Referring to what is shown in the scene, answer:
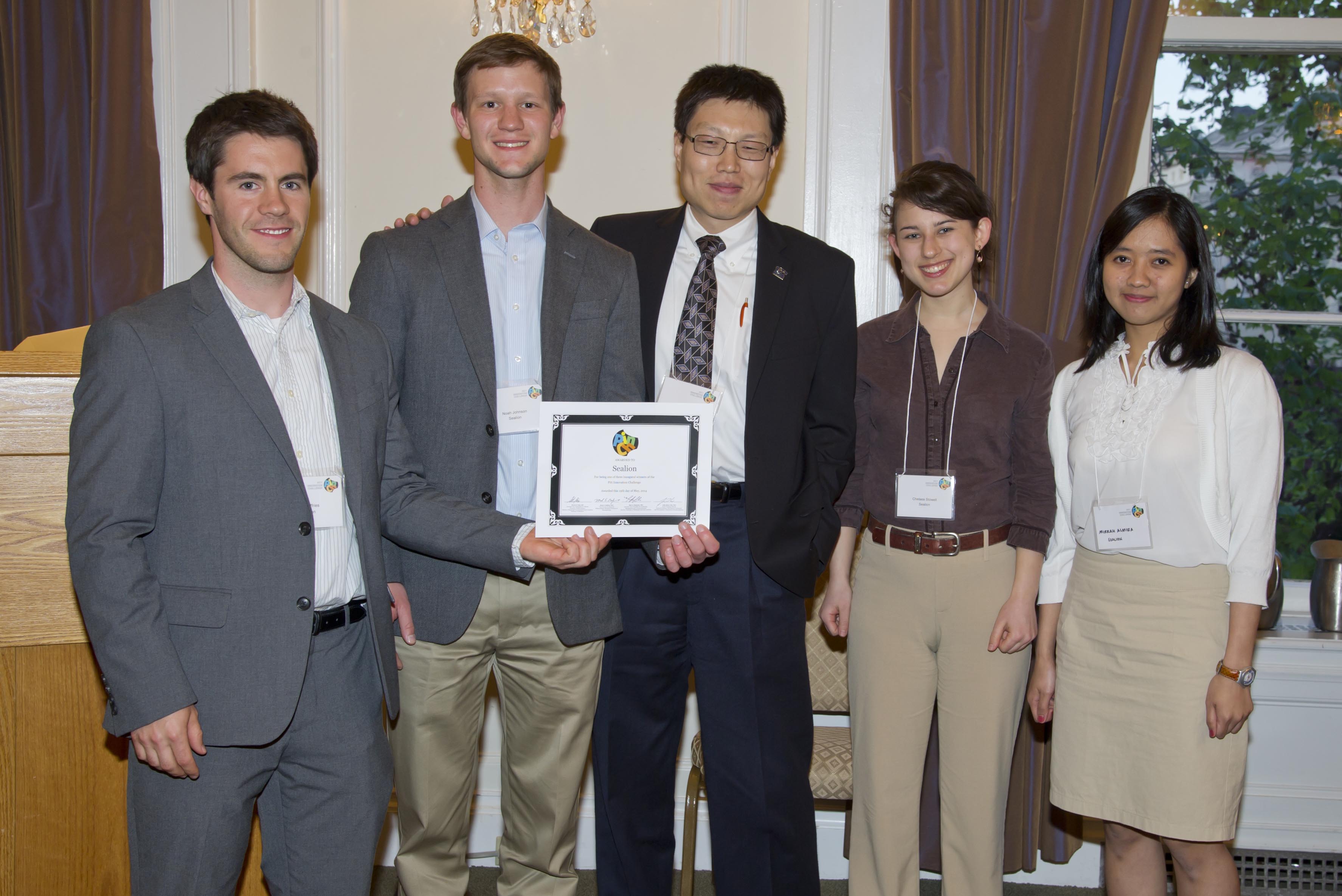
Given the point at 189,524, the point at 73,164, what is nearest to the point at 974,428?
the point at 189,524

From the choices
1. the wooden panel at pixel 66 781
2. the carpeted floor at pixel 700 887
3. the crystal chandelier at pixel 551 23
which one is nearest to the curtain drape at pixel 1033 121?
the carpeted floor at pixel 700 887

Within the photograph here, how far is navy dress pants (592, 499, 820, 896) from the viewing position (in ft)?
8.06

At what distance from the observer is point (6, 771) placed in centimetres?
199

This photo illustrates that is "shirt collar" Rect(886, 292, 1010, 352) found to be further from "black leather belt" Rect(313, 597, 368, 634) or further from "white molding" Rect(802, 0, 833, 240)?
"black leather belt" Rect(313, 597, 368, 634)

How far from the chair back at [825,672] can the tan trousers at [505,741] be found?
1026 millimetres

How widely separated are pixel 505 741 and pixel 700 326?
120 cm

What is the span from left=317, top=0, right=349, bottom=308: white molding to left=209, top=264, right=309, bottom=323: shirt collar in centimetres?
159

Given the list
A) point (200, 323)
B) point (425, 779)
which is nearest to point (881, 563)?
point (425, 779)

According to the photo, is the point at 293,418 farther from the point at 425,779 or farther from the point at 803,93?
the point at 803,93

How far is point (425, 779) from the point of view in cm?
227

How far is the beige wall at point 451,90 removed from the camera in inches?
133

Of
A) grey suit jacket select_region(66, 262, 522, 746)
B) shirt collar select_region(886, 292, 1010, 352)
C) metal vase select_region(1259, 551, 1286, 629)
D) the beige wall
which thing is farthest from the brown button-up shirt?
grey suit jacket select_region(66, 262, 522, 746)

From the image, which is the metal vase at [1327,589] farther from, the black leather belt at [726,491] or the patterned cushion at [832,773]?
the black leather belt at [726,491]

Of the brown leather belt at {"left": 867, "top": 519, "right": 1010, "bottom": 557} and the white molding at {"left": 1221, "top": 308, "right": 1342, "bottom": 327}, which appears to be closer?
the brown leather belt at {"left": 867, "top": 519, "right": 1010, "bottom": 557}
